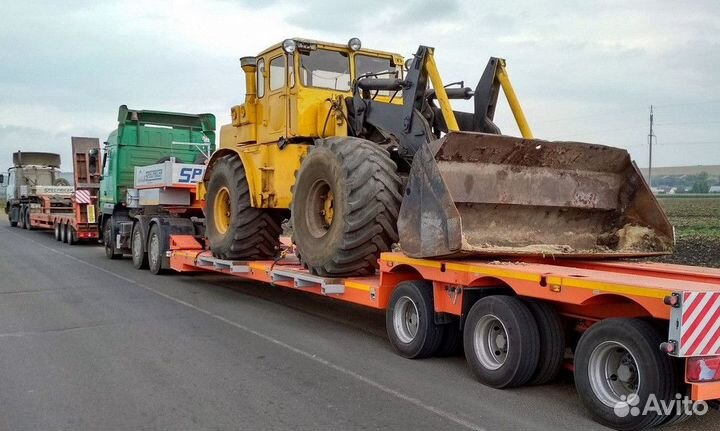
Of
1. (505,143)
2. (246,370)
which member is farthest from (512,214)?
(246,370)

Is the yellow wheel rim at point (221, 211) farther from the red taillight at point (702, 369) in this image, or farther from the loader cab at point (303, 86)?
the red taillight at point (702, 369)

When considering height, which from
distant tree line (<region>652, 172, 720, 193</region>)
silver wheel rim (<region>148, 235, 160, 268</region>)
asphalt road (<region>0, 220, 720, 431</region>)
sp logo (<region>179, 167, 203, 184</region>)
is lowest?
asphalt road (<region>0, 220, 720, 431</region>)

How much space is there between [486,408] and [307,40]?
611 centimetres

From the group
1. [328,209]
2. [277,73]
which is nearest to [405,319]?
[328,209]

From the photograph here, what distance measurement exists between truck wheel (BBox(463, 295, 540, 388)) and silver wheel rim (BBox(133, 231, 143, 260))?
10.5 meters

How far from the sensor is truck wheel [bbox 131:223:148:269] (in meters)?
→ 15.0

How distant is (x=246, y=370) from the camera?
258 inches

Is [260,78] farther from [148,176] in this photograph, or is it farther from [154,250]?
[148,176]

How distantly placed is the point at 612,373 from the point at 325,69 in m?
6.31

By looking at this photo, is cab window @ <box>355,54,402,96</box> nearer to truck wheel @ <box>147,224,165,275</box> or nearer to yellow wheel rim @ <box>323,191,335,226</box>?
yellow wheel rim @ <box>323,191,335,226</box>

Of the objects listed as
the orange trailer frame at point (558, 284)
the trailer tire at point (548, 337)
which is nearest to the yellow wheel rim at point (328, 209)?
the orange trailer frame at point (558, 284)

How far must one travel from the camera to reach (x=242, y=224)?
10391 millimetres

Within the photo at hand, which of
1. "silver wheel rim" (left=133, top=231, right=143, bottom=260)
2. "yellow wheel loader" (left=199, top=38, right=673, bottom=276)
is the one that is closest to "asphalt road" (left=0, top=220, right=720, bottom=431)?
"yellow wheel loader" (left=199, top=38, right=673, bottom=276)

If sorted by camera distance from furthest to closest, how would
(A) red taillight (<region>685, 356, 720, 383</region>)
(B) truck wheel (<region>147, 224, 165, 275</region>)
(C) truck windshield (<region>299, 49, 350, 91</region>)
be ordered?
(B) truck wheel (<region>147, 224, 165, 275</region>)
(C) truck windshield (<region>299, 49, 350, 91</region>)
(A) red taillight (<region>685, 356, 720, 383</region>)
